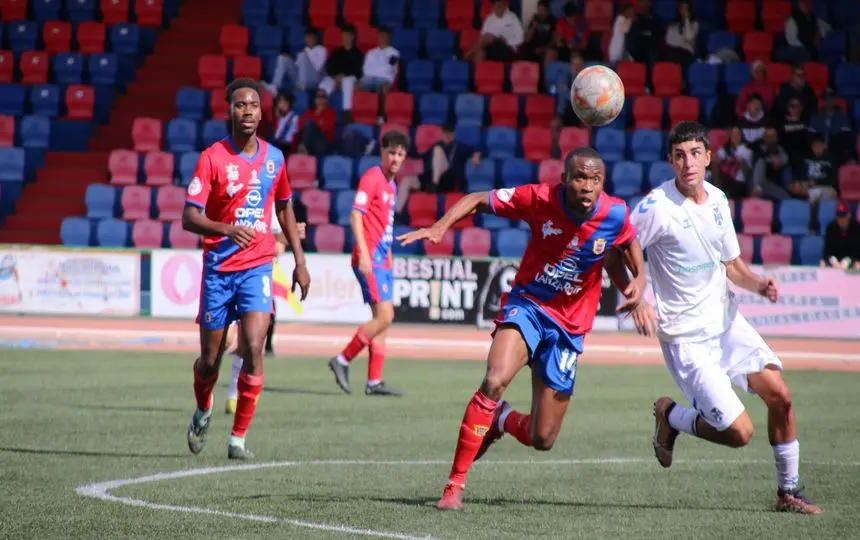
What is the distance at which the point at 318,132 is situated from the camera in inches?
1027

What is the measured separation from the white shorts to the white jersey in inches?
2.7

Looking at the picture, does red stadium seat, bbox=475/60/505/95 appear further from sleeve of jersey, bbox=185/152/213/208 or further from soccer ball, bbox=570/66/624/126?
sleeve of jersey, bbox=185/152/213/208

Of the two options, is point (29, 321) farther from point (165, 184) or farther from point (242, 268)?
point (242, 268)

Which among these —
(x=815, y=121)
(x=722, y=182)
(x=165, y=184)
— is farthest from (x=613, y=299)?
(x=165, y=184)

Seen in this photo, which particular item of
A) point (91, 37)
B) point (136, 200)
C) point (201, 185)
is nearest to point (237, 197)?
point (201, 185)

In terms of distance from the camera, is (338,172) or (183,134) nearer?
(338,172)

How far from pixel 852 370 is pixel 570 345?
1101 cm

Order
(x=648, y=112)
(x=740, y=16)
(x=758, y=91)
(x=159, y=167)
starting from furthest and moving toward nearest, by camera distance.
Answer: (x=740, y=16) → (x=159, y=167) → (x=648, y=112) → (x=758, y=91)

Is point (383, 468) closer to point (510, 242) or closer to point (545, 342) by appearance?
point (545, 342)

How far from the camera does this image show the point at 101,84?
29.4 metres

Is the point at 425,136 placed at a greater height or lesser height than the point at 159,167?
greater

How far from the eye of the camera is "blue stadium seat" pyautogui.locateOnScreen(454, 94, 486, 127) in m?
26.8

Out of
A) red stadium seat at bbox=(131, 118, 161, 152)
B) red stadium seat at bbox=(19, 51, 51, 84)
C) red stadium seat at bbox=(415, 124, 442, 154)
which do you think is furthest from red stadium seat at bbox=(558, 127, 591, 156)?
red stadium seat at bbox=(19, 51, 51, 84)

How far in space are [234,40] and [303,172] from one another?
4.78 meters
